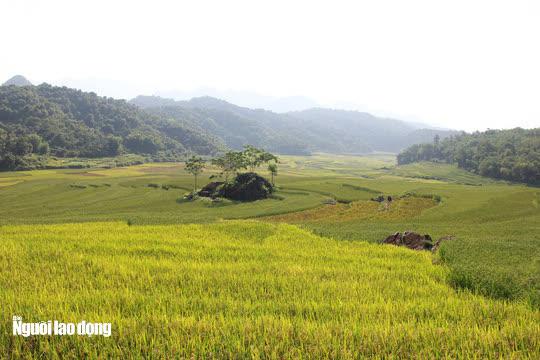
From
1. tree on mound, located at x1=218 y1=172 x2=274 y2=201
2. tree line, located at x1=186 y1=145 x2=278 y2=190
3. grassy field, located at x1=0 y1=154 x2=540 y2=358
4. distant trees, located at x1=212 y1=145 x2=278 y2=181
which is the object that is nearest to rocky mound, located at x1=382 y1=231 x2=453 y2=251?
grassy field, located at x1=0 y1=154 x2=540 y2=358

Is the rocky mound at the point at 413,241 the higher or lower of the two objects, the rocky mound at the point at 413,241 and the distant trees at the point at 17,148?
the lower

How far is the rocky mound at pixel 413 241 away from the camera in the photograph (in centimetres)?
2908

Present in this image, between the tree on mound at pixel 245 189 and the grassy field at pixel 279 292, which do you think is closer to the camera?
the grassy field at pixel 279 292

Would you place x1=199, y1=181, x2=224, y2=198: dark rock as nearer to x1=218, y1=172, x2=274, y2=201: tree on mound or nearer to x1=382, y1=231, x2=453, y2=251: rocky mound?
x1=218, y1=172, x2=274, y2=201: tree on mound

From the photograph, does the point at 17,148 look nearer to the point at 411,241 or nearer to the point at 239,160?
the point at 239,160

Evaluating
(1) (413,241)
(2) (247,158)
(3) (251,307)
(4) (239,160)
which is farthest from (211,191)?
(3) (251,307)

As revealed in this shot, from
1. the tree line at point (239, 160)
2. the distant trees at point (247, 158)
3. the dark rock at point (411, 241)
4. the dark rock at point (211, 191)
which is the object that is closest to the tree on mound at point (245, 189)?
the dark rock at point (211, 191)

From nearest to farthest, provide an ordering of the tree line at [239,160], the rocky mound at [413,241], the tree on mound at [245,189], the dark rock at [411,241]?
the rocky mound at [413,241]
the dark rock at [411,241]
the tree on mound at [245,189]
the tree line at [239,160]

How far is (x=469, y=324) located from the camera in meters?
10.5

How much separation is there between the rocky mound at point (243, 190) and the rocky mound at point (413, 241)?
Result: 5464 centimetres

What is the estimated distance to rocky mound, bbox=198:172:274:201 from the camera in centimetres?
8431

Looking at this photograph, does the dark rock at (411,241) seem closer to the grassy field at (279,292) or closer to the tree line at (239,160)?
the grassy field at (279,292)

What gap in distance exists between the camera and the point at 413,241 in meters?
29.8

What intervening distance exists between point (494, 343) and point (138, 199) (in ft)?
266
